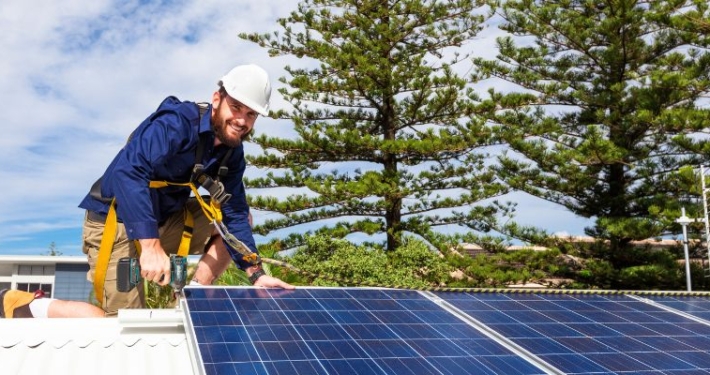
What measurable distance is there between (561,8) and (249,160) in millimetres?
9710

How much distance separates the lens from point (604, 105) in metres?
18.7

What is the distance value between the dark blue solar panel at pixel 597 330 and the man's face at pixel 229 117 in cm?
166

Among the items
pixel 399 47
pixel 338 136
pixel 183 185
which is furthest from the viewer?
pixel 399 47

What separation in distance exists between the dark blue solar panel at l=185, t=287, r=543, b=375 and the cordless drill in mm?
92

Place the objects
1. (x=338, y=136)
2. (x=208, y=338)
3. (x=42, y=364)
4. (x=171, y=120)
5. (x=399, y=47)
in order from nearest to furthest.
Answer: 1. (x=208, y=338)
2. (x=42, y=364)
3. (x=171, y=120)
4. (x=338, y=136)
5. (x=399, y=47)

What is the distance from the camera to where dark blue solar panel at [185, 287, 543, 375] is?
9.22 feet

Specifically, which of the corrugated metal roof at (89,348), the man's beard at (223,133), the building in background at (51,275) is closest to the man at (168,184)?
the man's beard at (223,133)

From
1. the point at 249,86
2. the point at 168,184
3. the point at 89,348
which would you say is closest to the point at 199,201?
the point at 168,184

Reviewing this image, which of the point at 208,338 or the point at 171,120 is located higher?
the point at 171,120

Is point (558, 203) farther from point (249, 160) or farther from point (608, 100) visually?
point (249, 160)

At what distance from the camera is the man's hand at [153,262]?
12.3 ft

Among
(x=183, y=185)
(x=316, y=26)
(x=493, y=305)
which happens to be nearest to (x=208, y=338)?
(x=183, y=185)

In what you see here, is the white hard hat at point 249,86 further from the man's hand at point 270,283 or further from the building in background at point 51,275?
the building in background at point 51,275

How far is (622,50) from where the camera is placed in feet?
59.8
